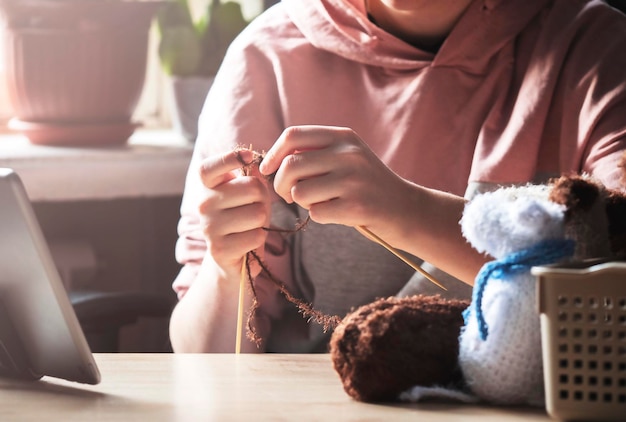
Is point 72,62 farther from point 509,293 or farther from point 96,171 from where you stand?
point 509,293

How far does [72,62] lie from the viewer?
71.7 inches

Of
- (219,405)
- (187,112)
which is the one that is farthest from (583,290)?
(187,112)

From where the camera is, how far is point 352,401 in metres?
0.69

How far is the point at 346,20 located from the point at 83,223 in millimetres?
856

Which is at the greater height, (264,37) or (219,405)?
(264,37)

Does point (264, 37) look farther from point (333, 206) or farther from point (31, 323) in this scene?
point (31, 323)

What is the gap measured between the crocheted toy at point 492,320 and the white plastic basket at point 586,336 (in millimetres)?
34

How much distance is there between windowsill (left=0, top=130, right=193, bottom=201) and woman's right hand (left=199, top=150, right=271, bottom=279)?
0.78m

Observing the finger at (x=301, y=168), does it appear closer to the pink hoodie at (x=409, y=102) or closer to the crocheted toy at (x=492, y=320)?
the crocheted toy at (x=492, y=320)

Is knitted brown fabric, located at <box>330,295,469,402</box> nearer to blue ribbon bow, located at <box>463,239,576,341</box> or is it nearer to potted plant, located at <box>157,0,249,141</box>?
blue ribbon bow, located at <box>463,239,576,341</box>

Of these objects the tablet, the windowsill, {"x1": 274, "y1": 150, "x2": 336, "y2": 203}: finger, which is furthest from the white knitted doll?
the windowsill

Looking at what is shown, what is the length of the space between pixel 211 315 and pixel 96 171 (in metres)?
0.65

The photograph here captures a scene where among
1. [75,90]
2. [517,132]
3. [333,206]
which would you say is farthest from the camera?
[75,90]

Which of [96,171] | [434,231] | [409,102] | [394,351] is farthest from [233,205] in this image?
[96,171]
